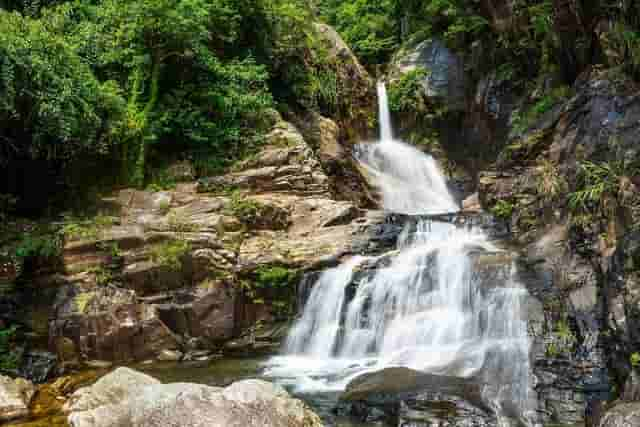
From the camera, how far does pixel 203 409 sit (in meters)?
4.76

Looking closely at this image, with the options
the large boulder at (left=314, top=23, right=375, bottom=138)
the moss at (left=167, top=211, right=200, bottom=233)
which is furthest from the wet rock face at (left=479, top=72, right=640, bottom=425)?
the large boulder at (left=314, top=23, right=375, bottom=138)

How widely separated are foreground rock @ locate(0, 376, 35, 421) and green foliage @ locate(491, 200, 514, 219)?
986 centimetres

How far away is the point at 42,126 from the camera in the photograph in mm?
10266

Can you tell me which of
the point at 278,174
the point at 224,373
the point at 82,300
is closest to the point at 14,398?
the point at 82,300

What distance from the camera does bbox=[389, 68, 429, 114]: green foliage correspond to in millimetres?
20766

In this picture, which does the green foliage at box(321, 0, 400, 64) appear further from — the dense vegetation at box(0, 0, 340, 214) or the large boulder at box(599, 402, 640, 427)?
the large boulder at box(599, 402, 640, 427)

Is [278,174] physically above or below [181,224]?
above

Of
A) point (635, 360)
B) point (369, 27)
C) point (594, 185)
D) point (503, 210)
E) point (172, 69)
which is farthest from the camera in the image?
point (369, 27)

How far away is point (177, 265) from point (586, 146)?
Result: 8.78m

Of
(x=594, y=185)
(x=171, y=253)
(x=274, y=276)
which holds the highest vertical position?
(x=594, y=185)

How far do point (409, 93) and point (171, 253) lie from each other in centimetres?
1373

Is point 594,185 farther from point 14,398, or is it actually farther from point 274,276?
point 14,398

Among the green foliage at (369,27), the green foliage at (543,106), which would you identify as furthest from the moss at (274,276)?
the green foliage at (369,27)

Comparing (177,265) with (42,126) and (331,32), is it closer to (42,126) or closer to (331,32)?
(42,126)
